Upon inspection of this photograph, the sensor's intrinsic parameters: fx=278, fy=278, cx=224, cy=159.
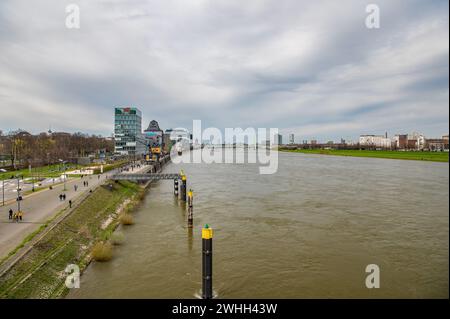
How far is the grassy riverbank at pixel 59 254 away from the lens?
1407 centimetres

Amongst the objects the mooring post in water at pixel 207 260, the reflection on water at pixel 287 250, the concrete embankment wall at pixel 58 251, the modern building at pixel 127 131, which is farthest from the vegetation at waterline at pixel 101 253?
the modern building at pixel 127 131

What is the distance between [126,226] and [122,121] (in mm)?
144374

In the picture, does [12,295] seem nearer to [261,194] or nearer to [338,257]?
[338,257]

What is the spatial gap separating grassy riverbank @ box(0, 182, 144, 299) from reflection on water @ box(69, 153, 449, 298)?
1385 millimetres

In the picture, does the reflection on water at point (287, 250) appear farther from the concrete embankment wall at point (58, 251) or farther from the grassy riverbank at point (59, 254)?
the concrete embankment wall at point (58, 251)

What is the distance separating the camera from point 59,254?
18141mm

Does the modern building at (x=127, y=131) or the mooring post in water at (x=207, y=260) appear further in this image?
the modern building at (x=127, y=131)

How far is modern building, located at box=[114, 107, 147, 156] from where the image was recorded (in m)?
150

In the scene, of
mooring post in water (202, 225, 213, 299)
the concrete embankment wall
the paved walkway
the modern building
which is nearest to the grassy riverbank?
the concrete embankment wall

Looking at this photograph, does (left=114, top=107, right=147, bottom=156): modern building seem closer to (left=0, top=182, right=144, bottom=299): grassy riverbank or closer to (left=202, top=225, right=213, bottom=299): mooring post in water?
(left=0, top=182, right=144, bottom=299): grassy riverbank

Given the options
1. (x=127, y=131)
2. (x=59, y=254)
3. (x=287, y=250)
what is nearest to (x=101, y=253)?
(x=59, y=254)

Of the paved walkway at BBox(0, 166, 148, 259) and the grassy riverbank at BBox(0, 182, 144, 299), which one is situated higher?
the paved walkway at BBox(0, 166, 148, 259)

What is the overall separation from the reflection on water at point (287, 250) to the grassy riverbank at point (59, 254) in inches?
54.5

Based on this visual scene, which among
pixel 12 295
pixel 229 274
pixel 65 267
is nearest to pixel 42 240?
pixel 65 267
